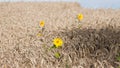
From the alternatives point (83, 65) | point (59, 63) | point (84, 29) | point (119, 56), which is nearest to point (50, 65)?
point (59, 63)

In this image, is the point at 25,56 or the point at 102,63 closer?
the point at 102,63

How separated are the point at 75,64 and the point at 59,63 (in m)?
0.24

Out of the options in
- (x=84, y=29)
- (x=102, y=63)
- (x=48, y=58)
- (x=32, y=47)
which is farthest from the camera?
(x=84, y=29)

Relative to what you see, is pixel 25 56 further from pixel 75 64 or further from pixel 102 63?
pixel 102 63

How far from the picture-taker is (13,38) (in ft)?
18.7

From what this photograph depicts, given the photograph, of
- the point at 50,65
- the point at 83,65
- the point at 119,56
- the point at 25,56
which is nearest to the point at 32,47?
the point at 25,56

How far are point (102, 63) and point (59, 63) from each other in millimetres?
623

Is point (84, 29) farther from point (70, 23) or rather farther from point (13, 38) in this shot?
point (13, 38)

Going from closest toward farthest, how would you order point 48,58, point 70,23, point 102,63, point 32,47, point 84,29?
1. point 102,63
2. point 48,58
3. point 32,47
4. point 84,29
5. point 70,23

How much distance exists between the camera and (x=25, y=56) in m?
4.79

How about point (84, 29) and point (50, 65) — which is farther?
point (84, 29)

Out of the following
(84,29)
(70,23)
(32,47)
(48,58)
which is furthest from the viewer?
(70,23)

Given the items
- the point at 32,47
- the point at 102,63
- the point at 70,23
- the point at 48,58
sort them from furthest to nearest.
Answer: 1. the point at 70,23
2. the point at 32,47
3. the point at 48,58
4. the point at 102,63

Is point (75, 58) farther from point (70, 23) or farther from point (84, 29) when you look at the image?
point (70, 23)
